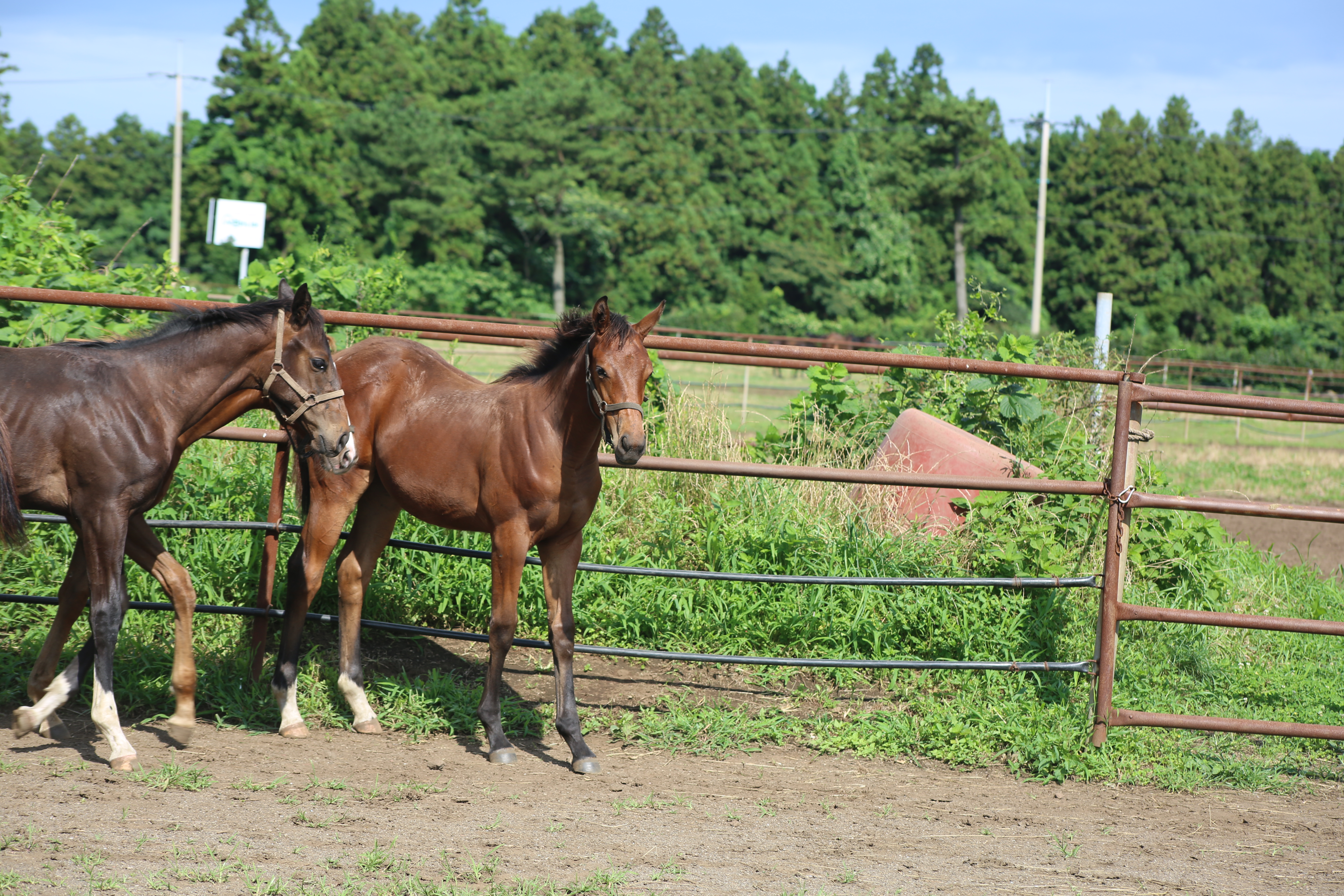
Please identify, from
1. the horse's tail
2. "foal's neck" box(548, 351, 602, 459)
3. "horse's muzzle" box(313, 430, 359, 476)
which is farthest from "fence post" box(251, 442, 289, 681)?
"foal's neck" box(548, 351, 602, 459)

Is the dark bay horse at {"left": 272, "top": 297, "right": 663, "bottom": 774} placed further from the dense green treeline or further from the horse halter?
the dense green treeline

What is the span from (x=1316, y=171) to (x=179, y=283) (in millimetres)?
56104

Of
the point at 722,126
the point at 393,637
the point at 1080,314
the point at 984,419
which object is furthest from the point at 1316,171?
the point at 393,637

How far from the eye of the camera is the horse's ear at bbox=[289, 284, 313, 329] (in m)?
4.16

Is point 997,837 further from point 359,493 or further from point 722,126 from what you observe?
point 722,126

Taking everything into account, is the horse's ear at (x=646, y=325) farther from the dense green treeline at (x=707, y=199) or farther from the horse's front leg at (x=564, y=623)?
the dense green treeline at (x=707, y=199)

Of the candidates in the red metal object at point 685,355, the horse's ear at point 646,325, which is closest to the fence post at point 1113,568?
the red metal object at point 685,355

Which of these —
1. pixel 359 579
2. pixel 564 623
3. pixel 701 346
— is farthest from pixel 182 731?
pixel 701 346

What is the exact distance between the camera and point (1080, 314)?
1868 inches

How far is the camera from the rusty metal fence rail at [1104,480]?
14.4ft

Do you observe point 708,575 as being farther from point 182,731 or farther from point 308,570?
point 182,731

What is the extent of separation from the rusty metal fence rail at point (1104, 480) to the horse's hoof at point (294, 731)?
52 centimetres

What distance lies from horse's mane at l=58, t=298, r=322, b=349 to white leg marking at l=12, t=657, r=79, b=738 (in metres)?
1.31

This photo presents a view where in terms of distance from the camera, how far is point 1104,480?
15.4 ft
